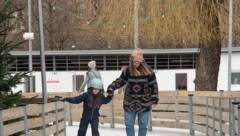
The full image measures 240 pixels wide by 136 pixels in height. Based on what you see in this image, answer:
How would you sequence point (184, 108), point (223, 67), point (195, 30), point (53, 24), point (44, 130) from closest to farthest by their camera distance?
1. point (44, 130)
2. point (184, 108)
3. point (195, 30)
4. point (223, 67)
5. point (53, 24)

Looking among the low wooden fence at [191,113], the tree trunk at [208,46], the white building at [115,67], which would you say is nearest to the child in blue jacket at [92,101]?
the low wooden fence at [191,113]

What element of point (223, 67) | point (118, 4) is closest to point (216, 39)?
point (118, 4)

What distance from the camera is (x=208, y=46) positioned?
64.0 ft

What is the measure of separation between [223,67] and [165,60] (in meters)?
4.19

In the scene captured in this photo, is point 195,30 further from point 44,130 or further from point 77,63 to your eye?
point 77,63

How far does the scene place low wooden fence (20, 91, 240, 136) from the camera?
10183 mm

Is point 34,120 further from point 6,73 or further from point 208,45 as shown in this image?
point 208,45

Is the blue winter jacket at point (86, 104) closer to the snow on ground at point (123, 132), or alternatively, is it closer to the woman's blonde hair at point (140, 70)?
the woman's blonde hair at point (140, 70)

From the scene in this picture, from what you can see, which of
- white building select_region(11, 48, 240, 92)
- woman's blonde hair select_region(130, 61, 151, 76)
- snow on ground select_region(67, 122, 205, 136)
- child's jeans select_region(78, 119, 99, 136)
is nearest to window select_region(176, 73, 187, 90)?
white building select_region(11, 48, 240, 92)

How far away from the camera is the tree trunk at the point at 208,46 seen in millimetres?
18719

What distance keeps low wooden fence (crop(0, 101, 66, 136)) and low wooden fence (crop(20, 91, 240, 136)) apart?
3.02 metres

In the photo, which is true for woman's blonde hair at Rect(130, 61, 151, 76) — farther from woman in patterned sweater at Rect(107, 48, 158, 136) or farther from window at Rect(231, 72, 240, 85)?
window at Rect(231, 72, 240, 85)

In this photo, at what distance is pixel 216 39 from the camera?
1903cm

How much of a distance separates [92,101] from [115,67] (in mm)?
32725
